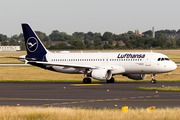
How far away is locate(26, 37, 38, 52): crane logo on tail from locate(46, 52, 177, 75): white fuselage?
5.10m

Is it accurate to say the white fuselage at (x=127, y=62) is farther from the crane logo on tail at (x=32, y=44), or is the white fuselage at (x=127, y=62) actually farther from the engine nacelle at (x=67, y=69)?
the crane logo on tail at (x=32, y=44)

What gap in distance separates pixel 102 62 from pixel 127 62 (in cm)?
381

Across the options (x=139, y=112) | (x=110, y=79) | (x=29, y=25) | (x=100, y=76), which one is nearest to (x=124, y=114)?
(x=139, y=112)

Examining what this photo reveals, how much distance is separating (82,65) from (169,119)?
32.1 m

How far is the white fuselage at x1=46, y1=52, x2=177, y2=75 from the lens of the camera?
152 feet

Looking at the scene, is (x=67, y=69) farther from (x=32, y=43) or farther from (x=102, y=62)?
(x=32, y=43)

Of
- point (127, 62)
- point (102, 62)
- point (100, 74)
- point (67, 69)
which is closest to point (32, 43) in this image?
point (67, 69)

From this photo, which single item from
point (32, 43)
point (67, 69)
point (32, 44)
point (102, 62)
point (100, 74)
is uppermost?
point (32, 43)

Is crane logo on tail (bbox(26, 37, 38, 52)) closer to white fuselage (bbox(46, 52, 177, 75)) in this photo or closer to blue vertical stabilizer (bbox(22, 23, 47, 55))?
blue vertical stabilizer (bbox(22, 23, 47, 55))

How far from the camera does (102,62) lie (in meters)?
49.6

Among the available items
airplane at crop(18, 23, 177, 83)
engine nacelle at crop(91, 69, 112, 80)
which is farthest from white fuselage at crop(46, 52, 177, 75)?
engine nacelle at crop(91, 69, 112, 80)

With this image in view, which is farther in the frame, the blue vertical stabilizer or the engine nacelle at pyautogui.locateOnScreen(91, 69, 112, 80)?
the blue vertical stabilizer

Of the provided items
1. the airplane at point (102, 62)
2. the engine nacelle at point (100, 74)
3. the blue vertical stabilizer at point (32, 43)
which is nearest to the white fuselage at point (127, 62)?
the airplane at point (102, 62)

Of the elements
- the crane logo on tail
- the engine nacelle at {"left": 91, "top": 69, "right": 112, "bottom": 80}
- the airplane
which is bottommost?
the engine nacelle at {"left": 91, "top": 69, "right": 112, "bottom": 80}
